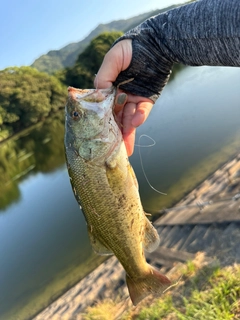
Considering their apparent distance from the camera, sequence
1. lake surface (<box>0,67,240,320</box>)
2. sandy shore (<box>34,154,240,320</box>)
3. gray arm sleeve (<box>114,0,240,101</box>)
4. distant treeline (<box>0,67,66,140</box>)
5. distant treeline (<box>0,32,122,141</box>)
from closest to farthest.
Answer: gray arm sleeve (<box>114,0,240,101</box>) < sandy shore (<box>34,154,240,320</box>) < lake surface (<box>0,67,240,320</box>) < distant treeline (<box>0,67,66,140</box>) < distant treeline (<box>0,32,122,141</box>)

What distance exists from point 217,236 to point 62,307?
3.51 metres

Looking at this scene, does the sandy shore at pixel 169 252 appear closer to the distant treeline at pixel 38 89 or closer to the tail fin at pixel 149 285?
the tail fin at pixel 149 285

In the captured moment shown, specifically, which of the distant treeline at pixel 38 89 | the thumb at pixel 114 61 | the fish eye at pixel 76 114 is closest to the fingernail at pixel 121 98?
the thumb at pixel 114 61

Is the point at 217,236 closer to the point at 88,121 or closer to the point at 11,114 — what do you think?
→ the point at 88,121

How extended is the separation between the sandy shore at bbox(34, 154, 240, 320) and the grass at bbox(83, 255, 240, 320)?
19.7 inches

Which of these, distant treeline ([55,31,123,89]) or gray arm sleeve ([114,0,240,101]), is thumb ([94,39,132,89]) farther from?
distant treeline ([55,31,123,89])

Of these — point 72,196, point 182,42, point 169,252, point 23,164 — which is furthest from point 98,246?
point 23,164

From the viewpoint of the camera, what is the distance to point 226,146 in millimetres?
10312

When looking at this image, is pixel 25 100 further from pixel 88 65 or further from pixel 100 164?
pixel 100 164

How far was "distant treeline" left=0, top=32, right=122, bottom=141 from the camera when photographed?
42.1 meters

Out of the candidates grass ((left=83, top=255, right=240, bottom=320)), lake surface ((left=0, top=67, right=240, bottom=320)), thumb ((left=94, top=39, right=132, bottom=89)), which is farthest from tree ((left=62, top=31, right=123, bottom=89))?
thumb ((left=94, top=39, right=132, bottom=89))

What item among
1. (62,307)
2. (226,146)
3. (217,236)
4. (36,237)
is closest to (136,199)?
(217,236)

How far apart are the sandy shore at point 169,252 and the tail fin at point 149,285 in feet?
9.31

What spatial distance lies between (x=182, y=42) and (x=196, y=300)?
3.09m
